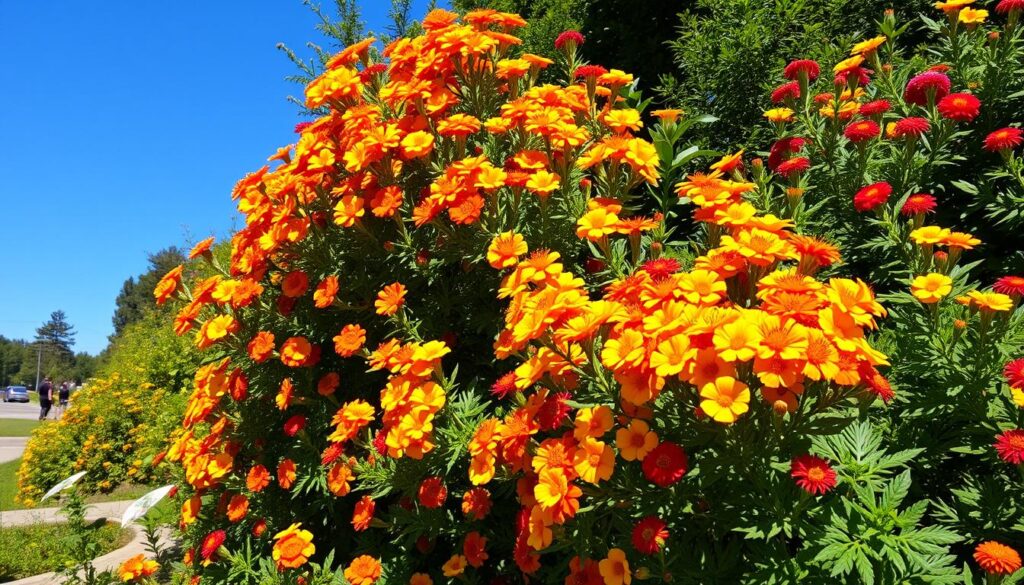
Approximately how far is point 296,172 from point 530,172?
3.94ft

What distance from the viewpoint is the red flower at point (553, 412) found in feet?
5.80

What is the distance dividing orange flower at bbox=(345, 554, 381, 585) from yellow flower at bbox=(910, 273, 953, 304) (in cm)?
214

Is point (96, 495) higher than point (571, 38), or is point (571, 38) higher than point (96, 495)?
point (571, 38)

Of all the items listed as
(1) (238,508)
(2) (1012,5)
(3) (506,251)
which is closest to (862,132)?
(2) (1012,5)

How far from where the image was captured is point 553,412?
5.84 ft

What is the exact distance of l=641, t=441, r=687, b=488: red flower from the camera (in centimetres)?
149

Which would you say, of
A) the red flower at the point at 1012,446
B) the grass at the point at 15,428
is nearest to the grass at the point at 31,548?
the red flower at the point at 1012,446

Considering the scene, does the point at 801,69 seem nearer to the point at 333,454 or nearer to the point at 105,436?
the point at 333,454

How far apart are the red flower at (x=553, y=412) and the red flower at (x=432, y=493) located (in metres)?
0.57

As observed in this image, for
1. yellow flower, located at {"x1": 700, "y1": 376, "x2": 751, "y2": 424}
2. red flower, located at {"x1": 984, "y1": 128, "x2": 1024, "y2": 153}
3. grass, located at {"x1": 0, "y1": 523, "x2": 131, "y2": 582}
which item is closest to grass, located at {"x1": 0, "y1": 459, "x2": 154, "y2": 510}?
grass, located at {"x1": 0, "y1": 523, "x2": 131, "y2": 582}

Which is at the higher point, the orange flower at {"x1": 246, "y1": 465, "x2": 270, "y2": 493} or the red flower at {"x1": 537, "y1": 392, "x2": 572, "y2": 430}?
the red flower at {"x1": 537, "y1": 392, "x2": 572, "y2": 430}

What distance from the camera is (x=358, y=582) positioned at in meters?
2.24

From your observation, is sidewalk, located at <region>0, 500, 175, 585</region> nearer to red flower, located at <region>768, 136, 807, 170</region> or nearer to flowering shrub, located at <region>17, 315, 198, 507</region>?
flowering shrub, located at <region>17, 315, 198, 507</region>

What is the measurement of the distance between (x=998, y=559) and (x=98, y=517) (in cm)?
960
